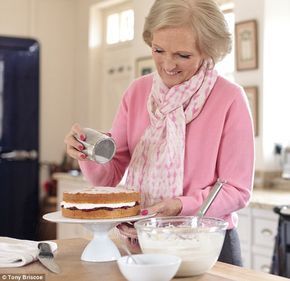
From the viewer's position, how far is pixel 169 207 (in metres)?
1.38

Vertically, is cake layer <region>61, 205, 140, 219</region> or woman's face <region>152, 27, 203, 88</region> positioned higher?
woman's face <region>152, 27, 203, 88</region>

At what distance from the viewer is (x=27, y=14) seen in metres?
5.11

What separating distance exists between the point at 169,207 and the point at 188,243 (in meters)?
0.22

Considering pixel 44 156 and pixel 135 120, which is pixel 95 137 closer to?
pixel 135 120

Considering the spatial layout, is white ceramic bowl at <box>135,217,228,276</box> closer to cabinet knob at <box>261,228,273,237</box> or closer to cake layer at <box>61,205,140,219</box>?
cake layer at <box>61,205,140,219</box>

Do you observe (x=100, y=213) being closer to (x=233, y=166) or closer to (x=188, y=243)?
(x=188, y=243)

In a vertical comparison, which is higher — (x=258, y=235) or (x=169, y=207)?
(x=169, y=207)

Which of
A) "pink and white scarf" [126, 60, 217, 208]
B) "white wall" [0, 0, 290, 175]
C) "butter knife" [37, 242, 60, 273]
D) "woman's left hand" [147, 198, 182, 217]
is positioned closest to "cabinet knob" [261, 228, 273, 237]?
"pink and white scarf" [126, 60, 217, 208]

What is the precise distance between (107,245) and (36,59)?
4005 millimetres

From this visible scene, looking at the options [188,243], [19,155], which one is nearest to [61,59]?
[19,155]

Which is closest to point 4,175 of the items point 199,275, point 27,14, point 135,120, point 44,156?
point 44,156

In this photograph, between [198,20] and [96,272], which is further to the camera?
[198,20]

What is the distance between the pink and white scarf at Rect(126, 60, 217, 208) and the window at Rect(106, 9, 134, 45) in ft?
10.6

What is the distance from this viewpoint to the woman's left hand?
1.35 m
